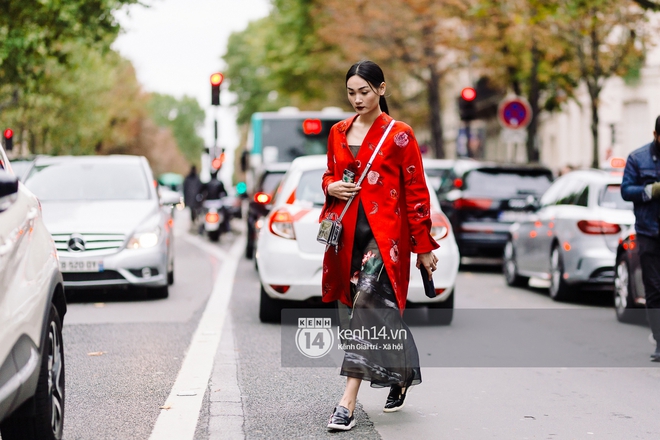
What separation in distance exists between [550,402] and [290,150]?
18392 mm

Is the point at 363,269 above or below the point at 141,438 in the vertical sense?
above

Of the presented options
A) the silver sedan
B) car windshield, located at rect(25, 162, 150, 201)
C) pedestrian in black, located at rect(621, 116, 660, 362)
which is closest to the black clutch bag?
pedestrian in black, located at rect(621, 116, 660, 362)

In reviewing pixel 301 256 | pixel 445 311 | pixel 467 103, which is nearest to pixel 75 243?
pixel 301 256

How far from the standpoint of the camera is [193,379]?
23.8 feet

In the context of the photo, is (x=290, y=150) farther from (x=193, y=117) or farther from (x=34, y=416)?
(x=193, y=117)

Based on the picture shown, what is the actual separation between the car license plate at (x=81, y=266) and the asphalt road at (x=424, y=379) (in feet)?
1.28

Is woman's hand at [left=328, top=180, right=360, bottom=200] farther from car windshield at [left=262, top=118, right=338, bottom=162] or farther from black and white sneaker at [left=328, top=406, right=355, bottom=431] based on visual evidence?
car windshield at [left=262, top=118, right=338, bottom=162]

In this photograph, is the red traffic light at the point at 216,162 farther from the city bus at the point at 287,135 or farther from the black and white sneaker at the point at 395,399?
the black and white sneaker at the point at 395,399

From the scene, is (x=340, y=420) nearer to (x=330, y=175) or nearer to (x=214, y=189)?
(x=330, y=175)

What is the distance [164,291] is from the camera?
498 inches

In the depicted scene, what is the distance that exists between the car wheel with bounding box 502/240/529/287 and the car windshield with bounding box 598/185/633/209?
8.80 ft

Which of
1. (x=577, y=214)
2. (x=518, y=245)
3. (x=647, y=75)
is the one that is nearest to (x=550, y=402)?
(x=577, y=214)

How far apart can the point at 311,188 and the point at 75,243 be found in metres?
2.78

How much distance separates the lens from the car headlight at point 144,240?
39.6 ft
